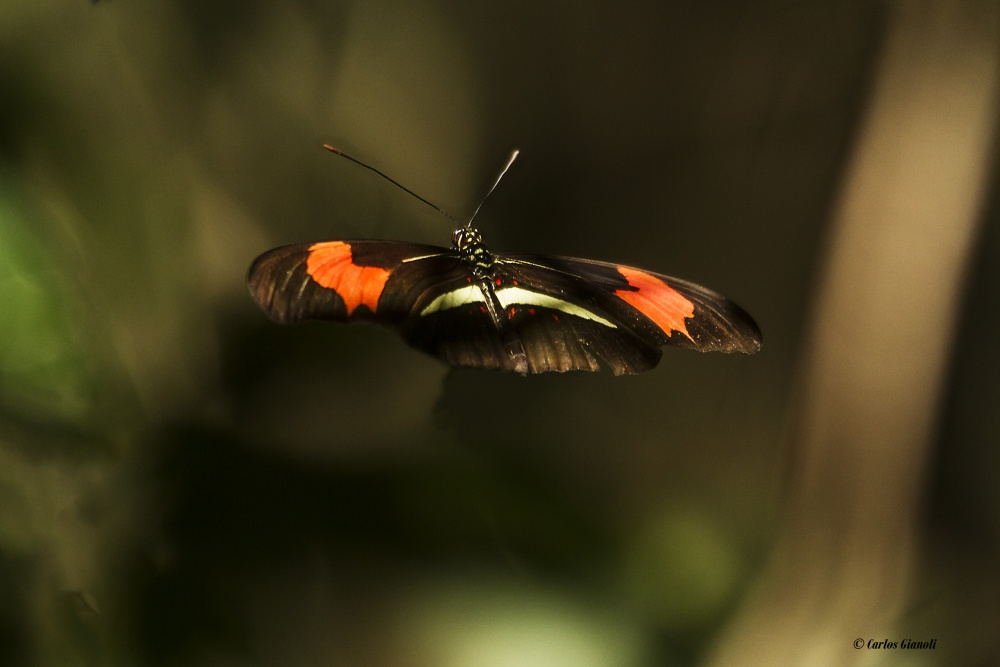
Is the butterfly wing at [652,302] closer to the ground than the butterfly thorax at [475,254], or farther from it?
closer to the ground

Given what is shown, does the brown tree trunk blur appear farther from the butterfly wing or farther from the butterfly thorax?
the butterfly thorax

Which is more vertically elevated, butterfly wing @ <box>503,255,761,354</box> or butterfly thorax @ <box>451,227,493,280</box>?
butterfly thorax @ <box>451,227,493,280</box>

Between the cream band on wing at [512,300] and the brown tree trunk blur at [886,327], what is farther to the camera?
the brown tree trunk blur at [886,327]

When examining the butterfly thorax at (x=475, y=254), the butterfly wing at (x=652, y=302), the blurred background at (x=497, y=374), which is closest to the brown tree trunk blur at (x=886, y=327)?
the blurred background at (x=497, y=374)

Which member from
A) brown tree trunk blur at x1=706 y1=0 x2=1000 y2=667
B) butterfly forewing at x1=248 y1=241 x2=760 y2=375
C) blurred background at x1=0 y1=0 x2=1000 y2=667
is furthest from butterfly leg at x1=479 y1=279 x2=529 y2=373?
brown tree trunk blur at x1=706 y1=0 x2=1000 y2=667

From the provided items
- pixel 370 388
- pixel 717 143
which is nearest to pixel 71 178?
pixel 370 388

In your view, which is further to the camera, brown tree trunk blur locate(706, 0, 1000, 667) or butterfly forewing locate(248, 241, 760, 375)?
brown tree trunk blur locate(706, 0, 1000, 667)

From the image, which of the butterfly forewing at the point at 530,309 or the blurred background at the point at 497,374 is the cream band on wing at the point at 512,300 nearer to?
the butterfly forewing at the point at 530,309

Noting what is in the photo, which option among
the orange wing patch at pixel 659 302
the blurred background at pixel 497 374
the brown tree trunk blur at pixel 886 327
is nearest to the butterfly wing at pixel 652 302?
the orange wing patch at pixel 659 302

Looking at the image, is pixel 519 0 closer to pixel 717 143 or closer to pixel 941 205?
pixel 717 143

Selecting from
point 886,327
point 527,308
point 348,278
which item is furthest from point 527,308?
point 886,327
